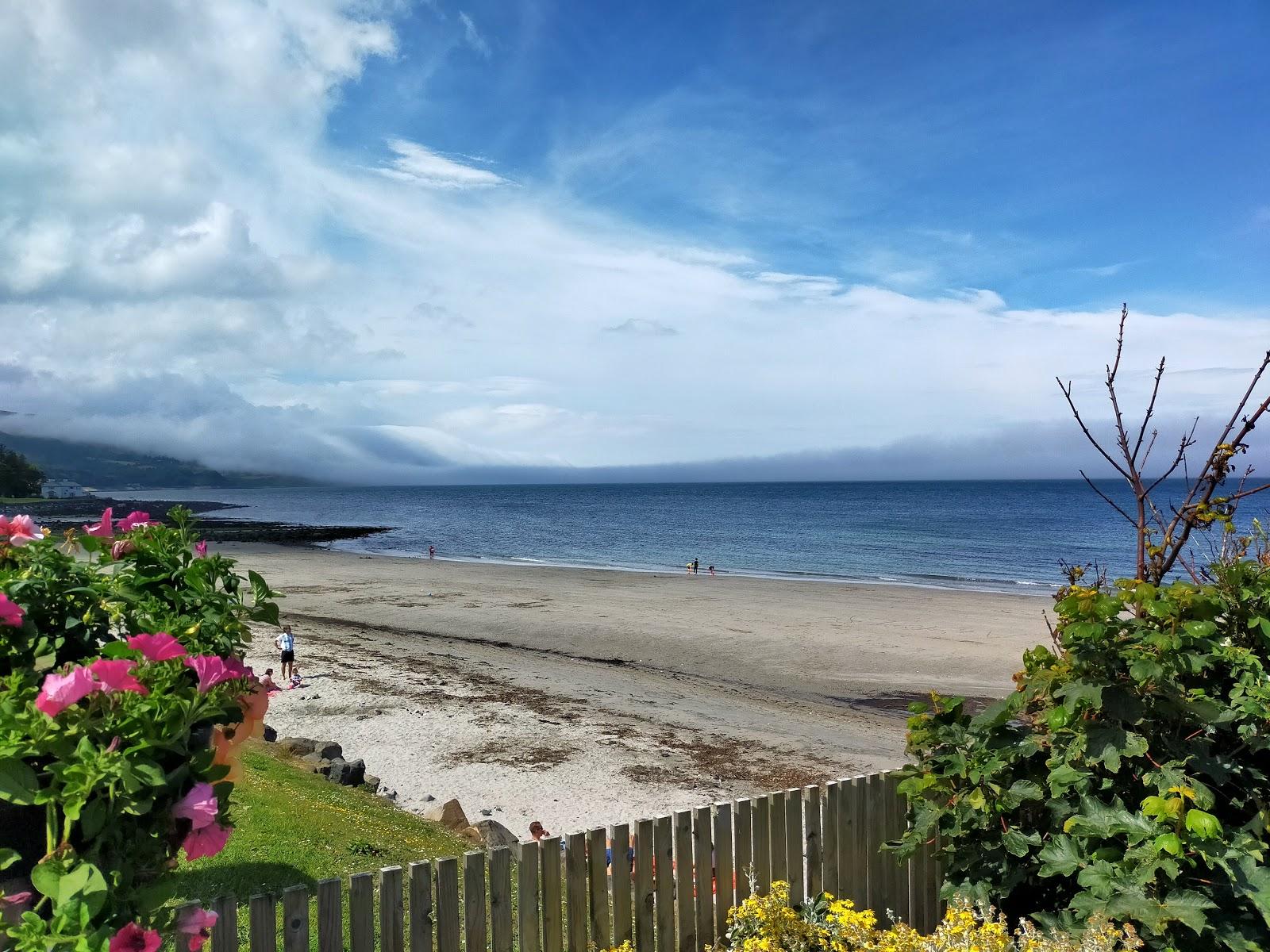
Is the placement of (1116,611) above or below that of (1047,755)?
above

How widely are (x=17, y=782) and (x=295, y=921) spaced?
7.11 feet

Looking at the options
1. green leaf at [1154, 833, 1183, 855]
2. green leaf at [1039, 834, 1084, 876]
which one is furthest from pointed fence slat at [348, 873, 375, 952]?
green leaf at [1154, 833, 1183, 855]

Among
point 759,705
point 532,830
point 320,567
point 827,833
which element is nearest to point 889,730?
point 759,705

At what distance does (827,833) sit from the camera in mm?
4938

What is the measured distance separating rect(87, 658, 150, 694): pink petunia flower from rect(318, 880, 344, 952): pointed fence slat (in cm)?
210

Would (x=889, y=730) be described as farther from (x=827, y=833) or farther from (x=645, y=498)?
(x=645, y=498)

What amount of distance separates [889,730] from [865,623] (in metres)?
13.3

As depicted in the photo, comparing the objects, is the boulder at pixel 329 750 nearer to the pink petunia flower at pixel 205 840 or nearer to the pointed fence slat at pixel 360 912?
the pointed fence slat at pixel 360 912

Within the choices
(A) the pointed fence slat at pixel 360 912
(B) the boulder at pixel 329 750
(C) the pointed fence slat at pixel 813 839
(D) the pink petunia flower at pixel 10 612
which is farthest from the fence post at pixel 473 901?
(B) the boulder at pixel 329 750

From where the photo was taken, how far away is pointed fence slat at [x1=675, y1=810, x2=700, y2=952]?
4371 millimetres

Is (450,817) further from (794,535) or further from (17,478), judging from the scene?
(17,478)

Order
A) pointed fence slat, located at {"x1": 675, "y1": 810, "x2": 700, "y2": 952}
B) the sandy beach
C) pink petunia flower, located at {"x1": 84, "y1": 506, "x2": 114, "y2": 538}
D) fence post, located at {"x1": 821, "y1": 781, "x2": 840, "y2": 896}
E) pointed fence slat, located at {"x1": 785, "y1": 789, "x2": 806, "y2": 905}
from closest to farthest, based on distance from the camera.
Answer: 1. pink petunia flower, located at {"x1": 84, "y1": 506, "x2": 114, "y2": 538}
2. pointed fence slat, located at {"x1": 675, "y1": 810, "x2": 700, "y2": 952}
3. pointed fence slat, located at {"x1": 785, "y1": 789, "x2": 806, "y2": 905}
4. fence post, located at {"x1": 821, "y1": 781, "x2": 840, "y2": 896}
5. the sandy beach

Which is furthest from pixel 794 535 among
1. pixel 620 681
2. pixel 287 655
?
pixel 287 655

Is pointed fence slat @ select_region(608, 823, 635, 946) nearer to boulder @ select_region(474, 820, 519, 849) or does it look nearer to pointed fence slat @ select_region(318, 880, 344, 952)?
pointed fence slat @ select_region(318, 880, 344, 952)
